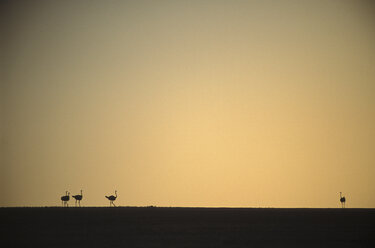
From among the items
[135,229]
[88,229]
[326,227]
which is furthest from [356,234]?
[88,229]

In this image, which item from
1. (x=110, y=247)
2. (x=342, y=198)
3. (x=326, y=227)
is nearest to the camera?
(x=110, y=247)

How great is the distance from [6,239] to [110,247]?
31.7ft

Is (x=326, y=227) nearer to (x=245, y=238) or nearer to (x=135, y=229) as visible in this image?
(x=245, y=238)

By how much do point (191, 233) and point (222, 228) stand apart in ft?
19.8

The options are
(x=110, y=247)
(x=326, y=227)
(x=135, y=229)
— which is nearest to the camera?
(x=110, y=247)

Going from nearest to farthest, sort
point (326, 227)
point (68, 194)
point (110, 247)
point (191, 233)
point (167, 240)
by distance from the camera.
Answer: point (110, 247) < point (167, 240) < point (191, 233) < point (326, 227) < point (68, 194)

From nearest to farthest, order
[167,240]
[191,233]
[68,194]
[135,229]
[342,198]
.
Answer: [167,240] → [191,233] → [135,229] → [68,194] → [342,198]

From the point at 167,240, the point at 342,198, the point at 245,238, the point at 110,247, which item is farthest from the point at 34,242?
the point at 342,198

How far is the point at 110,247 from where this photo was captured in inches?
1533

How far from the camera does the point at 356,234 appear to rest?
4828cm

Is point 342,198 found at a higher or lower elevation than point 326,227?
higher

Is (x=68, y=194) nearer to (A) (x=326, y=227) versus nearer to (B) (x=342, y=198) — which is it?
(B) (x=342, y=198)

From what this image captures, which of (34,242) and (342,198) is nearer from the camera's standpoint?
(34,242)

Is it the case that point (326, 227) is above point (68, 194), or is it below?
below
